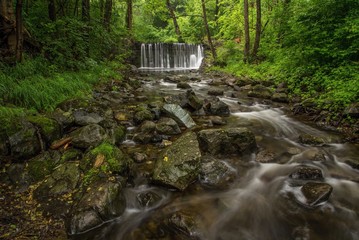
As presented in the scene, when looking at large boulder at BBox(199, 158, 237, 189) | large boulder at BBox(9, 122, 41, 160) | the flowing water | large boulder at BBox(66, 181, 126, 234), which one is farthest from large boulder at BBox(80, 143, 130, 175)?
large boulder at BBox(199, 158, 237, 189)

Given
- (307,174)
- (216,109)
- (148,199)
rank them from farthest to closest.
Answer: (216,109) → (307,174) → (148,199)

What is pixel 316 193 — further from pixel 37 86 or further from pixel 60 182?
pixel 37 86

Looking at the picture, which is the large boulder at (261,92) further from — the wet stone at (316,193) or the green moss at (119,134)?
the green moss at (119,134)

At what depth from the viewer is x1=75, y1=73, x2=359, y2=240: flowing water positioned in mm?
3113

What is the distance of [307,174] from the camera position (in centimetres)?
405

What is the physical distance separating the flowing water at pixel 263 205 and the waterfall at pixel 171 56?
1628cm

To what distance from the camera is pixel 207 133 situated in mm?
4883

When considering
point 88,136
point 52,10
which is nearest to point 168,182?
point 88,136

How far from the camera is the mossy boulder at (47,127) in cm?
426

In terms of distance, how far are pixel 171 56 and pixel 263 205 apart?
18.2m

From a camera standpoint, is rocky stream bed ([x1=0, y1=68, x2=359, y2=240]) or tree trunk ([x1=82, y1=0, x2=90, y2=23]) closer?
rocky stream bed ([x1=0, y1=68, x2=359, y2=240])

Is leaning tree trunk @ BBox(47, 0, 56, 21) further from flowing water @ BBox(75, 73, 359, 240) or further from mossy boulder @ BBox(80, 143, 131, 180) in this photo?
flowing water @ BBox(75, 73, 359, 240)

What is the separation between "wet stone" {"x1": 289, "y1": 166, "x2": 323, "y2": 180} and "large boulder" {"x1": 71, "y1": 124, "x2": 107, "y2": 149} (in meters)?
3.47

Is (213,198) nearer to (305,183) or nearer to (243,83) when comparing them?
(305,183)
